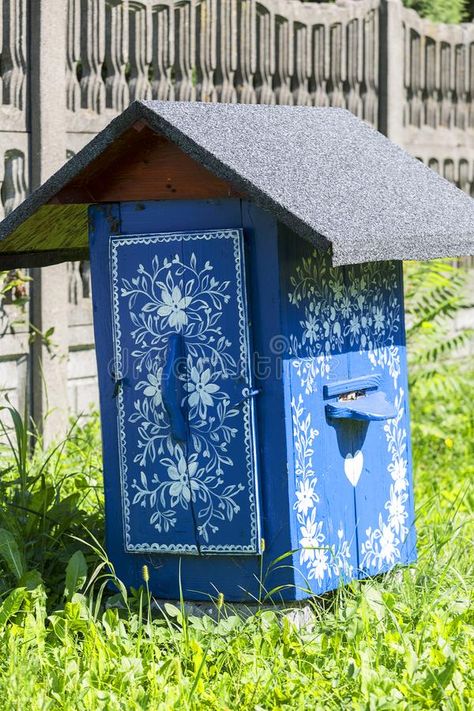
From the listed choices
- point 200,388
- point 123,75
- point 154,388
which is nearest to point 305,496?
point 200,388

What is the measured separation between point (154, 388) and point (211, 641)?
2.65 feet

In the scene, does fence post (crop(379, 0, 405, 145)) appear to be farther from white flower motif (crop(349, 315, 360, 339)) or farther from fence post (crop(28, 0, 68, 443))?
white flower motif (crop(349, 315, 360, 339))

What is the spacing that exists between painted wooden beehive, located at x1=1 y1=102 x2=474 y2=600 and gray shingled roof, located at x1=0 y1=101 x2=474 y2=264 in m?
0.01

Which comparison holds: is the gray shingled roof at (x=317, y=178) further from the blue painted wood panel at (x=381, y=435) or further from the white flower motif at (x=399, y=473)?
the white flower motif at (x=399, y=473)

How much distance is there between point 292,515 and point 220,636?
418 mm

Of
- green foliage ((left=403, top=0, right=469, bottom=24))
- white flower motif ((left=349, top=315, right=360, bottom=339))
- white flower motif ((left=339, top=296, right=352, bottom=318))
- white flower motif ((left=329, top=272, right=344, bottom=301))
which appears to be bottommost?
white flower motif ((left=349, top=315, right=360, bottom=339))

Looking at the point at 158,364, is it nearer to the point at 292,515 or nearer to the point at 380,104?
the point at 292,515

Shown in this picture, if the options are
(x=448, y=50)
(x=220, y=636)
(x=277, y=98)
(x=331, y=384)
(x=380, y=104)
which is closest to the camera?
(x=220, y=636)

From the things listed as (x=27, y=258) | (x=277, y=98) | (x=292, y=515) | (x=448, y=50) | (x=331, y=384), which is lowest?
(x=292, y=515)

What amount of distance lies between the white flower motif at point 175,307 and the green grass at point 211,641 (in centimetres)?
78

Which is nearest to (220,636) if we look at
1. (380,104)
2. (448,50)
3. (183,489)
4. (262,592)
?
(262,592)

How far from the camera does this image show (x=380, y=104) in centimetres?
802

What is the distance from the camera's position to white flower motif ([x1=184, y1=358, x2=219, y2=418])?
12.7 ft

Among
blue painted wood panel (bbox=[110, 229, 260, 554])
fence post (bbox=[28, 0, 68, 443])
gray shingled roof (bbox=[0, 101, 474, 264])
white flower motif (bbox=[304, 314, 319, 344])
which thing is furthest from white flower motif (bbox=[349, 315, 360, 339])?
fence post (bbox=[28, 0, 68, 443])
